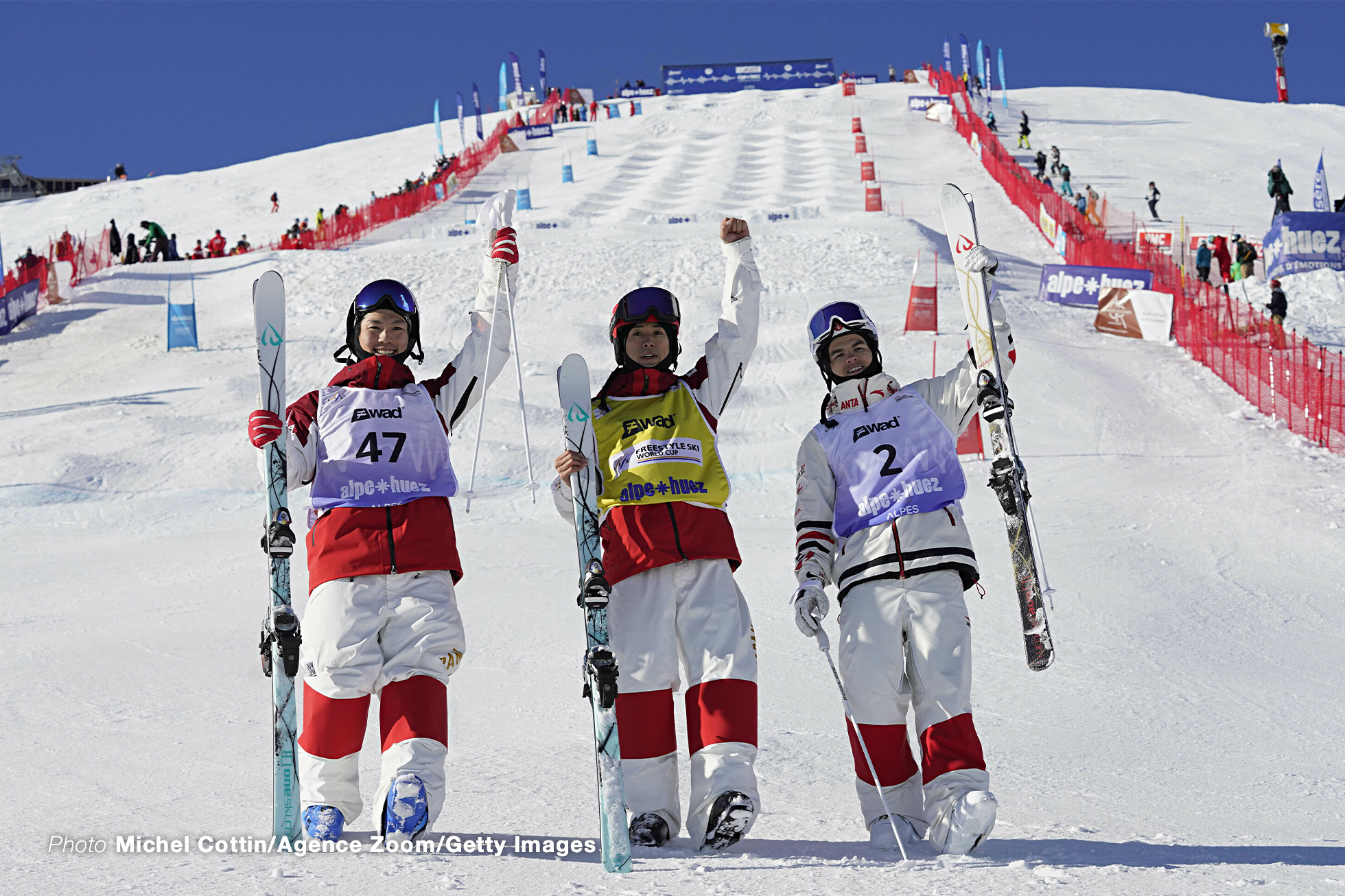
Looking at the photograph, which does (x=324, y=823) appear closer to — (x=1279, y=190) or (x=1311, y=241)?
(x=1311, y=241)

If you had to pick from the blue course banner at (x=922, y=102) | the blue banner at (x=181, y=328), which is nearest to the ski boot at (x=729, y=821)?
the blue banner at (x=181, y=328)

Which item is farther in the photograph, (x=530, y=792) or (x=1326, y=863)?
(x=530, y=792)

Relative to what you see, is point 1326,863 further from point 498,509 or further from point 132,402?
point 132,402

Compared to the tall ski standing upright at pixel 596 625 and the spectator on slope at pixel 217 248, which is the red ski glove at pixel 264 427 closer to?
the tall ski standing upright at pixel 596 625

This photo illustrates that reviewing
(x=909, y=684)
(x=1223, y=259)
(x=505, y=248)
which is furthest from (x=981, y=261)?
(x=1223, y=259)

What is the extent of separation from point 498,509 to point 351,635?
6.51m

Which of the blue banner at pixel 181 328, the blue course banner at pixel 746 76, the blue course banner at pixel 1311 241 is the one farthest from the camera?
the blue course banner at pixel 746 76

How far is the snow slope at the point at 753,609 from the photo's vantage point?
3209 mm

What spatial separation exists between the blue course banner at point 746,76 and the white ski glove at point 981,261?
5027cm

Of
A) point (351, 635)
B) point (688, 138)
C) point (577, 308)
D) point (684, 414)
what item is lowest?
point (351, 635)

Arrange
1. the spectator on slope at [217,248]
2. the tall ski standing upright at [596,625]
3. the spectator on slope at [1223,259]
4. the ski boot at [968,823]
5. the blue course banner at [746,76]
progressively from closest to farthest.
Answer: the tall ski standing upright at [596,625] < the ski boot at [968,823] < the spectator on slope at [1223,259] < the spectator on slope at [217,248] < the blue course banner at [746,76]

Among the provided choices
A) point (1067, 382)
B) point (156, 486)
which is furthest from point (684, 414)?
point (1067, 382)

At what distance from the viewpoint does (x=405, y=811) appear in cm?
317

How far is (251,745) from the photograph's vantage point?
4.61 m
